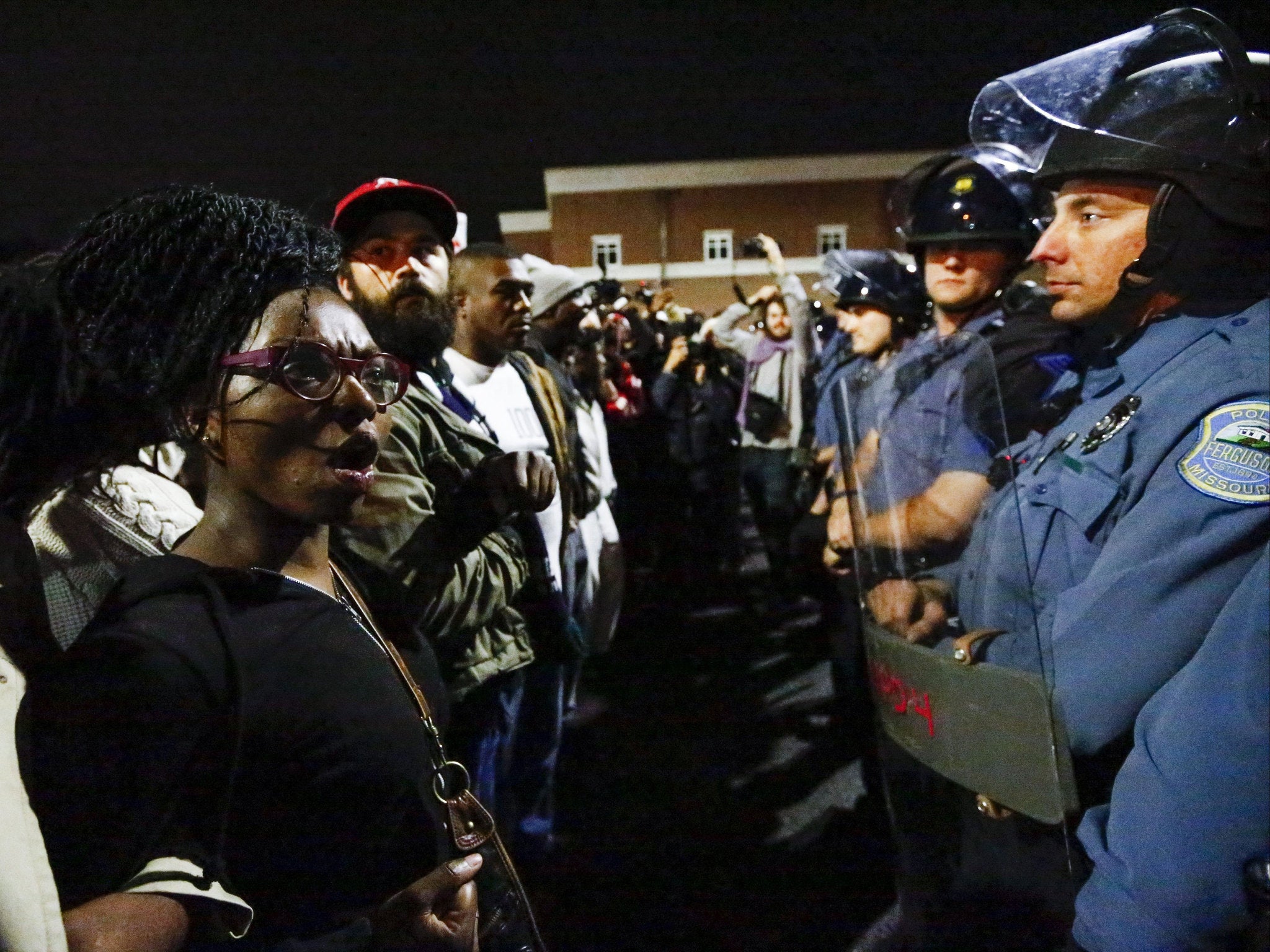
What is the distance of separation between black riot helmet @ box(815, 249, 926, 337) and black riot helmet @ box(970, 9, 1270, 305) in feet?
8.06

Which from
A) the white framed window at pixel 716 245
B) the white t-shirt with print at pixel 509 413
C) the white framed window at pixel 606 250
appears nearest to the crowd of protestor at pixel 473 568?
the white t-shirt with print at pixel 509 413

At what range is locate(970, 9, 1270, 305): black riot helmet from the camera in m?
1.66

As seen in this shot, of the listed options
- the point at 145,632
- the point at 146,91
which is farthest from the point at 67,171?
Answer: the point at 145,632

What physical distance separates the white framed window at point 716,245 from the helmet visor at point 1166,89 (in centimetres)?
470

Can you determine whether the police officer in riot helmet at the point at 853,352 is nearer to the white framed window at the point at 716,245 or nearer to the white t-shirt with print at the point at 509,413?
the white t-shirt with print at the point at 509,413

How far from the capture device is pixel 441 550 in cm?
221

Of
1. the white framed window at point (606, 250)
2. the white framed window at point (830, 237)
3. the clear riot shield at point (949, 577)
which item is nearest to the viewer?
the clear riot shield at point (949, 577)

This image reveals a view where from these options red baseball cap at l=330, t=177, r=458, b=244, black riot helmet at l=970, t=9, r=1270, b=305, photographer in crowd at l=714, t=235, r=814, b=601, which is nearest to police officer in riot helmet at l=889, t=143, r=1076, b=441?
black riot helmet at l=970, t=9, r=1270, b=305

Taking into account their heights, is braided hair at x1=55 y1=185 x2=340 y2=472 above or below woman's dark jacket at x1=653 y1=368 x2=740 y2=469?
above

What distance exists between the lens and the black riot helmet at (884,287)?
4.41 m

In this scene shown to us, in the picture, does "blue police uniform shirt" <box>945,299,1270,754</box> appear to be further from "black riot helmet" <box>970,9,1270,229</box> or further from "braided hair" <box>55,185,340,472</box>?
"braided hair" <box>55,185,340,472</box>

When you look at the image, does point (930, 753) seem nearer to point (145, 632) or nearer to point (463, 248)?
point (145, 632)

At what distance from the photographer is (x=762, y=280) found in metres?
7.83

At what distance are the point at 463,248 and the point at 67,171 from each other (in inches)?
75.1
